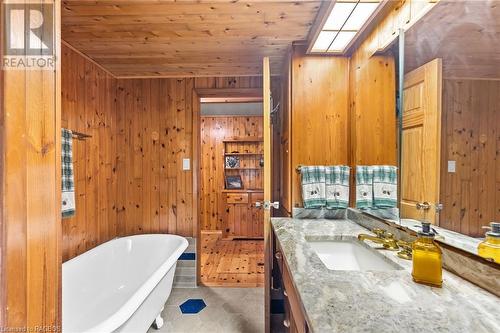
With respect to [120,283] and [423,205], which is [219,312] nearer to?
[120,283]

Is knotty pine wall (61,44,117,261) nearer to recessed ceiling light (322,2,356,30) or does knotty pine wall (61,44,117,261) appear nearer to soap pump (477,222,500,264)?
recessed ceiling light (322,2,356,30)

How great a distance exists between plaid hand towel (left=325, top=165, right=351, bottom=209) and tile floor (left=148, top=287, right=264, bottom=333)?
1.15 m

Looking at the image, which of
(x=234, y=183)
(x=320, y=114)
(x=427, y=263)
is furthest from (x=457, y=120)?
(x=234, y=183)

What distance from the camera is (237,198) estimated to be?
4.05 m

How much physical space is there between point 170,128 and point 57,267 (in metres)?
2.07

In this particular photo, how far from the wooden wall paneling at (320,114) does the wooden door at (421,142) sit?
1.99 feet

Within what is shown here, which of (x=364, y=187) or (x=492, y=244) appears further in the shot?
(x=364, y=187)

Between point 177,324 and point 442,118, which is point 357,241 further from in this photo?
point 177,324

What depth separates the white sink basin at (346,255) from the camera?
3.71 feet

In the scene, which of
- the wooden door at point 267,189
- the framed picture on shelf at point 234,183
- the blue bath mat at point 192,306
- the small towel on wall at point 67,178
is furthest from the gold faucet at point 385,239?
the framed picture on shelf at point 234,183

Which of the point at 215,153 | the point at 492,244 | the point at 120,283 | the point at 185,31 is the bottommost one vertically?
the point at 120,283

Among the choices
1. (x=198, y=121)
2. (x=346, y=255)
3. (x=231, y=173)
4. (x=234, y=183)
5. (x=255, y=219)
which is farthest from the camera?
(x=231, y=173)

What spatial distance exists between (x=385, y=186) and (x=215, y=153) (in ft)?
11.0

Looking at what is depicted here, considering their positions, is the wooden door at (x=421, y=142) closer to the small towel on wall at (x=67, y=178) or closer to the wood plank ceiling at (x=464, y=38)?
the wood plank ceiling at (x=464, y=38)
